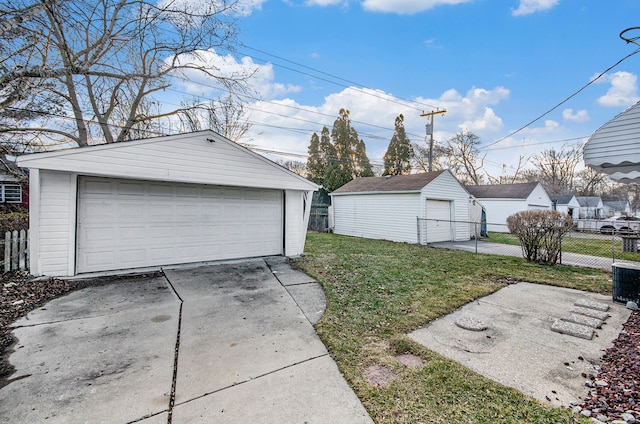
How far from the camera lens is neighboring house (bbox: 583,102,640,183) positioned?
2.82 metres

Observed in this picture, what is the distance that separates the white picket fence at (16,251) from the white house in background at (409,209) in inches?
478

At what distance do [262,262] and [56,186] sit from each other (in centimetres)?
471

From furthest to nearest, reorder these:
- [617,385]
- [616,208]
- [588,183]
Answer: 1. [616,208]
2. [588,183]
3. [617,385]

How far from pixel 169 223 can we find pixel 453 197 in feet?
40.3

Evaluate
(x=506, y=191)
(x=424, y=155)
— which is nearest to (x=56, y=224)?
(x=506, y=191)

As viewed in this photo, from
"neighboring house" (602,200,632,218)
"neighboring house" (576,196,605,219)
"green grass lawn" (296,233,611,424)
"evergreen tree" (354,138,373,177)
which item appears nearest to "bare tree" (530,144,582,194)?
"neighboring house" (576,196,605,219)

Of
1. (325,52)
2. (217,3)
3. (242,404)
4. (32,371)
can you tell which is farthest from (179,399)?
(325,52)

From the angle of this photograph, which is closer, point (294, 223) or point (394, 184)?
point (294, 223)

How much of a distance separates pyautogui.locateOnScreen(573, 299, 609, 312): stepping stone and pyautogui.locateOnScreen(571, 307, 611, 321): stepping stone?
13 centimetres

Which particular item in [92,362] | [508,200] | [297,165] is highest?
[297,165]

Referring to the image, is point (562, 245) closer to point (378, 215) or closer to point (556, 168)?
point (378, 215)

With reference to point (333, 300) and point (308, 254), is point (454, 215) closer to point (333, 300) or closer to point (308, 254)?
point (308, 254)

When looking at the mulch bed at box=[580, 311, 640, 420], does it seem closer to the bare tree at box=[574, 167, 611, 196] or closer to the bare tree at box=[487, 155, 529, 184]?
the bare tree at box=[487, 155, 529, 184]

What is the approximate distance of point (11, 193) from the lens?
17.9m
